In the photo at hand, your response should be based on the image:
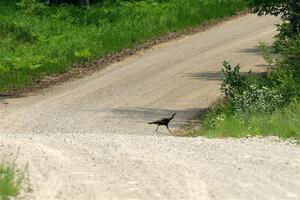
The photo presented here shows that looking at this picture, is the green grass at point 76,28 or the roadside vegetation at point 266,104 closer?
the roadside vegetation at point 266,104

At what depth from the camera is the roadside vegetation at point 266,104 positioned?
37.8 feet

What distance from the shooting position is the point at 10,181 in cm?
753

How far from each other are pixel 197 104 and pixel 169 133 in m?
2.99

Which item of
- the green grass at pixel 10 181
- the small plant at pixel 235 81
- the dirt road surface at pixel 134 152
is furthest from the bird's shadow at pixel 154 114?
the green grass at pixel 10 181

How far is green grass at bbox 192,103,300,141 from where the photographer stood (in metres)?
11.1

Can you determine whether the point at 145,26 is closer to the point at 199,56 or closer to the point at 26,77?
the point at 199,56

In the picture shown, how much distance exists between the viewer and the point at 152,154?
30.6 feet

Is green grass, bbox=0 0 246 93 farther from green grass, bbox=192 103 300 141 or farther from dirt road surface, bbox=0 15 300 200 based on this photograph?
green grass, bbox=192 103 300 141

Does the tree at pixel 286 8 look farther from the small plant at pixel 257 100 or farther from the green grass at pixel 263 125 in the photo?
the green grass at pixel 263 125

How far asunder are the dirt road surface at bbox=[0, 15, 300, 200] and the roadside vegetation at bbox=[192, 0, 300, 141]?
2.26 feet

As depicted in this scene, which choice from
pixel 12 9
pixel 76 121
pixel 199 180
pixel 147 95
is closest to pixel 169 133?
pixel 76 121

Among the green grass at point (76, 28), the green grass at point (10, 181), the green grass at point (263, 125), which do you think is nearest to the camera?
the green grass at point (10, 181)

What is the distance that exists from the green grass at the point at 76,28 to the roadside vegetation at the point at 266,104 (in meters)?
6.66

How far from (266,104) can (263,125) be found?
81.7 inches
